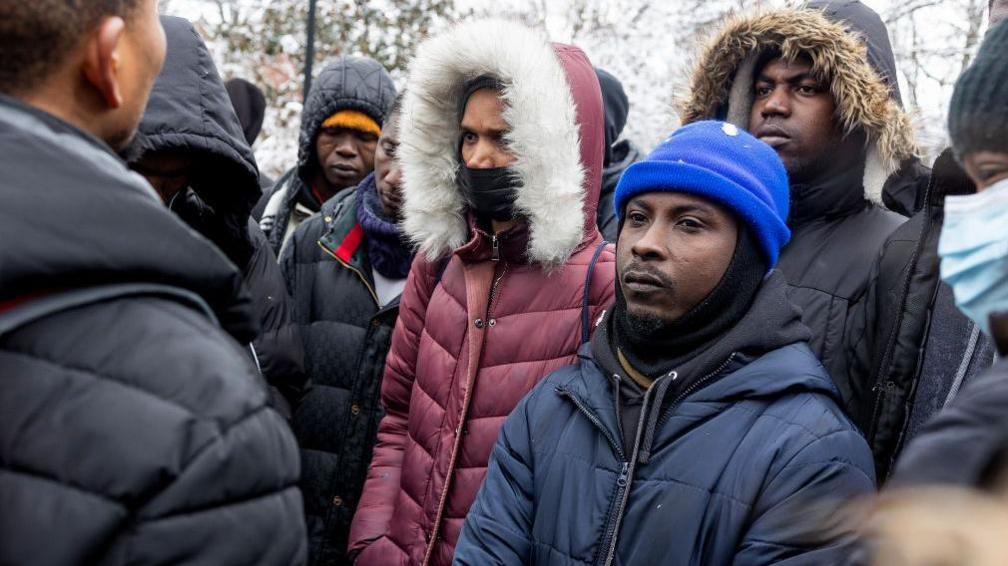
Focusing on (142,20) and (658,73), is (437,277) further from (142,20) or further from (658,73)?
(658,73)

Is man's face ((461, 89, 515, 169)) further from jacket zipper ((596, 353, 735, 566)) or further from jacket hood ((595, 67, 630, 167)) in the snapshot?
jacket hood ((595, 67, 630, 167))

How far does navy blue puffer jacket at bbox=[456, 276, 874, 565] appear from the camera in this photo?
82.7 inches

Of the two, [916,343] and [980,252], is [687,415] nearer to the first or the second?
[916,343]

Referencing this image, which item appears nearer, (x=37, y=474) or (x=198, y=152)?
(x=37, y=474)

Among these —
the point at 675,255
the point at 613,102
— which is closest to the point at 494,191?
the point at 675,255

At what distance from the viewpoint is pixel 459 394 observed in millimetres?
2990

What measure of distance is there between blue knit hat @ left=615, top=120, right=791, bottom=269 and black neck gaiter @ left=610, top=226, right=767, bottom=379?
8cm

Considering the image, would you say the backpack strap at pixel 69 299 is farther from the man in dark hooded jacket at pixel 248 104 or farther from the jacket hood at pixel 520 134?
the man in dark hooded jacket at pixel 248 104

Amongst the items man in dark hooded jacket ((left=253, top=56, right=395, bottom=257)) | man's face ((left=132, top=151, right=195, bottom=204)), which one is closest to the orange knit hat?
man in dark hooded jacket ((left=253, top=56, right=395, bottom=257))

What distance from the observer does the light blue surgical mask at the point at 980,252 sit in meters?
1.45

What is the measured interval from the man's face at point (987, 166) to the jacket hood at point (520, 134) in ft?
5.10

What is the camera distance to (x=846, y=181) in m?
3.28

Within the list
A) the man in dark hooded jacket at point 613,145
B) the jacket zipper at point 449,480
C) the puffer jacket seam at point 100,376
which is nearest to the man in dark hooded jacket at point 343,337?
the jacket zipper at point 449,480

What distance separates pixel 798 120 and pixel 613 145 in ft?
5.97
